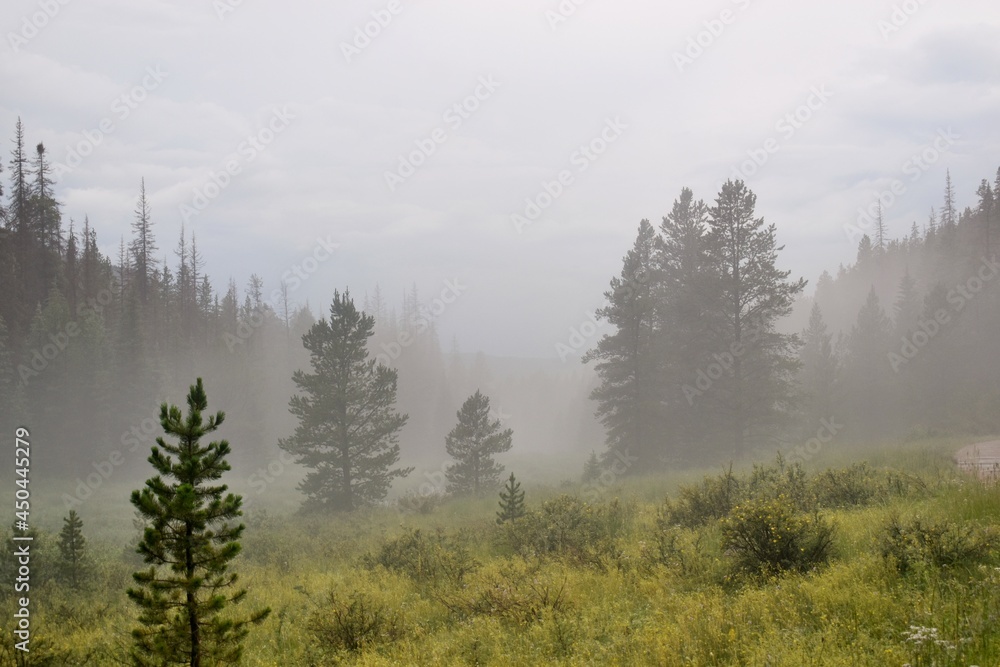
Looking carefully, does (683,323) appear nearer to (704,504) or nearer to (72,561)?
(704,504)

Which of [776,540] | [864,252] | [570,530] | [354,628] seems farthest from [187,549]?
[864,252]

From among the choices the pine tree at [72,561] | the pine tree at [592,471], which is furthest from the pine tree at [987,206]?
the pine tree at [72,561]

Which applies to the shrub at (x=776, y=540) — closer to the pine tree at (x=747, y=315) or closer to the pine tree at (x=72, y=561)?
the pine tree at (x=72, y=561)

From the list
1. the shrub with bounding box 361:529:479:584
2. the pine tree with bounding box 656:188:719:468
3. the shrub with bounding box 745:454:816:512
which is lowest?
the shrub with bounding box 361:529:479:584

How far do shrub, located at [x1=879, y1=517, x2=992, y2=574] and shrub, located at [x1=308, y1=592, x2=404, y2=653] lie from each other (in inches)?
255

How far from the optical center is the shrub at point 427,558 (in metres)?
9.73

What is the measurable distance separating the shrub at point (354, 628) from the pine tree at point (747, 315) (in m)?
20.6

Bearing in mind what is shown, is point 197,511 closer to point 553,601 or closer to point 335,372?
point 553,601

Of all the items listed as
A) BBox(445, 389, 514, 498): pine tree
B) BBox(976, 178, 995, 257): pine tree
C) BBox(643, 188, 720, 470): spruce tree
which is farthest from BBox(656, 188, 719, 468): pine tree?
BBox(976, 178, 995, 257): pine tree

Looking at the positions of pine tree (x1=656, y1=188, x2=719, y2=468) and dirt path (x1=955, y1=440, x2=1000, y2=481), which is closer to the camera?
dirt path (x1=955, y1=440, x2=1000, y2=481)

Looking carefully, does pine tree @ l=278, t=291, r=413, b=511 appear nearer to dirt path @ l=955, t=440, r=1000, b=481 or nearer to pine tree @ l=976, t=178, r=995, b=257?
dirt path @ l=955, t=440, r=1000, b=481

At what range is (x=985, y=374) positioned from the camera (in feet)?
127

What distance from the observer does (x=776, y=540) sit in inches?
275

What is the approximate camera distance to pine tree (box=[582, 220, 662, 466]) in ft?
82.8
